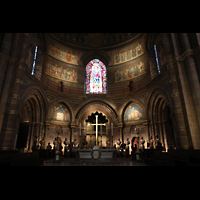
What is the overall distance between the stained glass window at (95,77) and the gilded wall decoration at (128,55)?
2489 mm

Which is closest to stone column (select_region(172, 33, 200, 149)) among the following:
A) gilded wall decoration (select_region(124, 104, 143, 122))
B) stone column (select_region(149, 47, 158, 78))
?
stone column (select_region(149, 47, 158, 78))

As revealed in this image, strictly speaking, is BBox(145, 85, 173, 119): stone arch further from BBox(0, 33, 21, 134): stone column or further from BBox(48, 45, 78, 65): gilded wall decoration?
BBox(0, 33, 21, 134): stone column

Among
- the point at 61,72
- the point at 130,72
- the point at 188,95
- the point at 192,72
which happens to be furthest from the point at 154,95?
the point at 61,72

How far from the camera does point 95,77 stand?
71.4ft

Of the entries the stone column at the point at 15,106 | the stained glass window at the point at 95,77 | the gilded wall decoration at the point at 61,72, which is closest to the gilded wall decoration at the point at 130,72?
the stained glass window at the point at 95,77

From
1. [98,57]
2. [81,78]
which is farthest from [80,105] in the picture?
[98,57]

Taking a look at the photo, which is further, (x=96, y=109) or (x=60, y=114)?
(x=96, y=109)

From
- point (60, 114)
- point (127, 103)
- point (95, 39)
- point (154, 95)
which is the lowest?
point (60, 114)

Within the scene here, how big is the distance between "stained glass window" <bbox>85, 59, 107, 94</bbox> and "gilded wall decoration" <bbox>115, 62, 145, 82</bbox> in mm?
2269

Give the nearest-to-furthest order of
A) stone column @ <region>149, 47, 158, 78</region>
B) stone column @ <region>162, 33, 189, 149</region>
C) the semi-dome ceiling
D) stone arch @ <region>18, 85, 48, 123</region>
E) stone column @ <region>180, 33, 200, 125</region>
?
stone column @ <region>180, 33, 200, 125</region> → stone column @ <region>162, 33, 189, 149</region> → stone arch @ <region>18, 85, 48, 123</region> → stone column @ <region>149, 47, 158, 78</region> → the semi-dome ceiling

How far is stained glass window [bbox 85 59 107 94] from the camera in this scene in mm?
21078

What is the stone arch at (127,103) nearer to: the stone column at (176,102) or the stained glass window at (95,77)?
the stained glass window at (95,77)

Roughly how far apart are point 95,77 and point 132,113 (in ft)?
26.8

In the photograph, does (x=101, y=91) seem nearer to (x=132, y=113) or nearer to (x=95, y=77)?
(x=95, y=77)
